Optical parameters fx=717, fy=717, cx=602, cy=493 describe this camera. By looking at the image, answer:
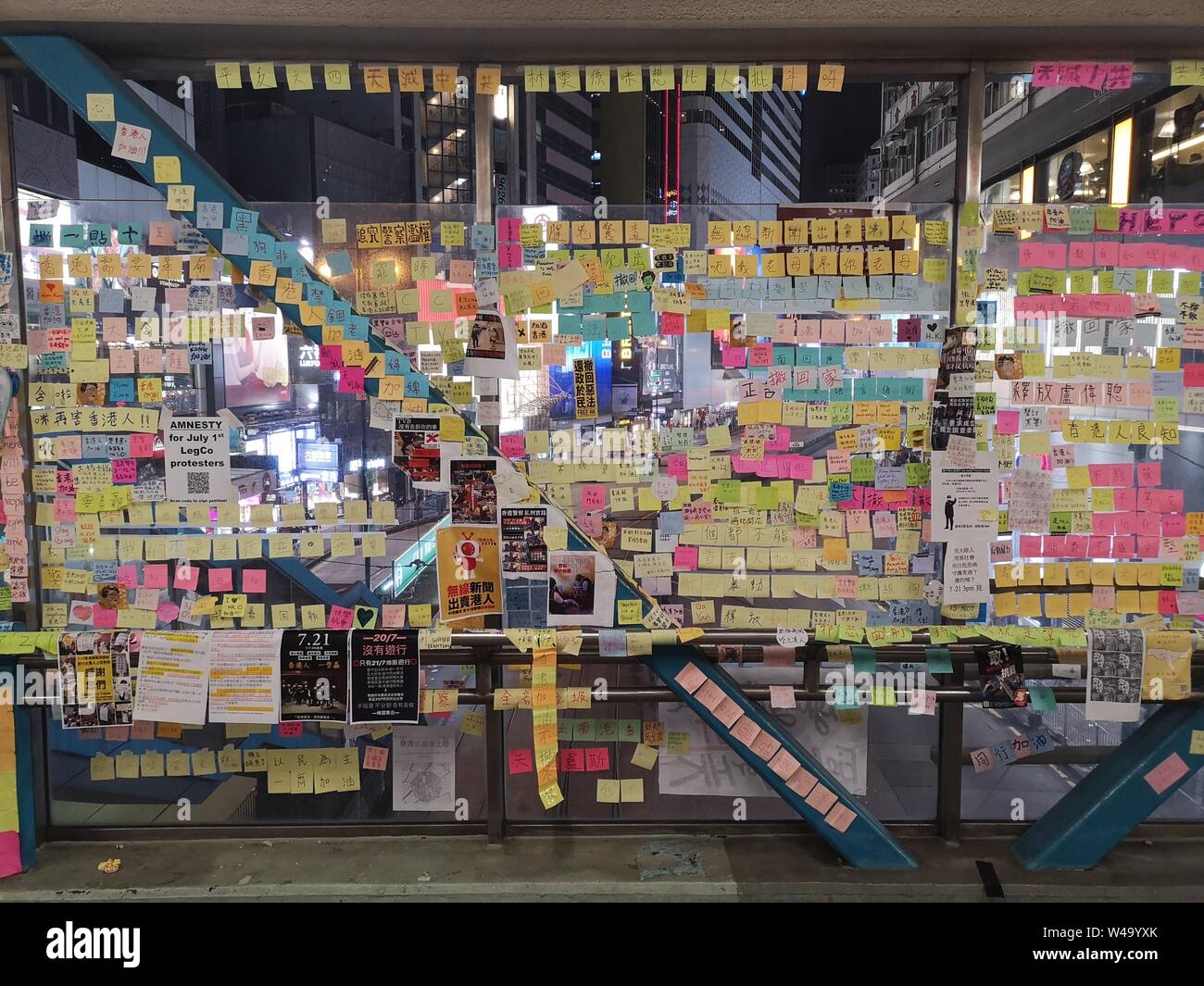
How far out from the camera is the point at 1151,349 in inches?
117

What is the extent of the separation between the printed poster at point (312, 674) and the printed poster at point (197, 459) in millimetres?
676

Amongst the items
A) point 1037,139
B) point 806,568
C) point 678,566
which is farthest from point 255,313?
point 1037,139

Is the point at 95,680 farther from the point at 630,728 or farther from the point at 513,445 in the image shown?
the point at 630,728

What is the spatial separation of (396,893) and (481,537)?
1.47 metres

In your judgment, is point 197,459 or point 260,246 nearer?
point 260,246

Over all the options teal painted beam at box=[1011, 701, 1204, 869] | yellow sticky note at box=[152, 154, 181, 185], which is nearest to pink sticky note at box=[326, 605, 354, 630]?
yellow sticky note at box=[152, 154, 181, 185]

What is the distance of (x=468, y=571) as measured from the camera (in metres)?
3.04

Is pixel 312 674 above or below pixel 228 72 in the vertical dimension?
below

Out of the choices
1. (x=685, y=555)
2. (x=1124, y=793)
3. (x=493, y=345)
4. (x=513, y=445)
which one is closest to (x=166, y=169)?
(x=493, y=345)

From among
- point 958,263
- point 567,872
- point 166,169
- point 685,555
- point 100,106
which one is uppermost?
point 100,106

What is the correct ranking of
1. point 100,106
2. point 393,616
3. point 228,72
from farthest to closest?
point 393,616 < point 228,72 < point 100,106

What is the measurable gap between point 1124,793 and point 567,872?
7.62 ft

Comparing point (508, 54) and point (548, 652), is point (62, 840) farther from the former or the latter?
point (508, 54)

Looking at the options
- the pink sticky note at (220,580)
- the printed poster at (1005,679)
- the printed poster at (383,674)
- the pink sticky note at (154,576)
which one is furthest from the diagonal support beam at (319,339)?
the pink sticky note at (154,576)
